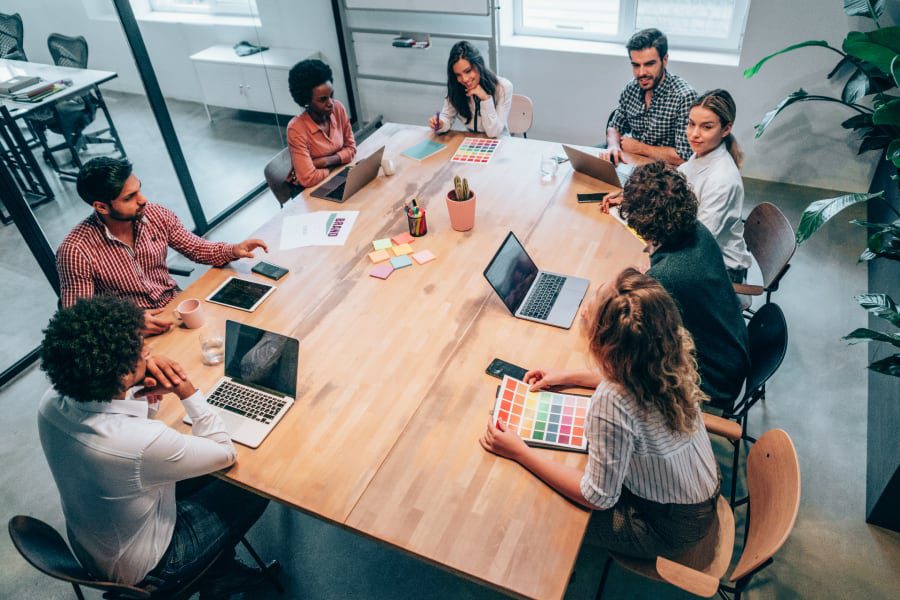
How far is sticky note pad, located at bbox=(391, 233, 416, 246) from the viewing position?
2.84 meters

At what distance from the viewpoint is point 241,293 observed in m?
2.58

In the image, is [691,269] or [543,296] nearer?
[691,269]

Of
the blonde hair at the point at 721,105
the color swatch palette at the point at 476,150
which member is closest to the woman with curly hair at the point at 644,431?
the blonde hair at the point at 721,105

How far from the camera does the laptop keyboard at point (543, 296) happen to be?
2.40 metres

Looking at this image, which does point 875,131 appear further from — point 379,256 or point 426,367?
point 426,367

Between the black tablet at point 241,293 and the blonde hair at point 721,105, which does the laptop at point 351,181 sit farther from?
the blonde hair at point 721,105

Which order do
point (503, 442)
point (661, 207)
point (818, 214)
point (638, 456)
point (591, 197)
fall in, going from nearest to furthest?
1. point (638, 456)
2. point (503, 442)
3. point (661, 207)
4. point (818, 214)
5. point (591, 197)

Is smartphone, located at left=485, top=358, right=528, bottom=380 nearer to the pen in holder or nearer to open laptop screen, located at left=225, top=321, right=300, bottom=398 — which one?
open laptop screen, located at left=225, top=321, right=300, bottom=398

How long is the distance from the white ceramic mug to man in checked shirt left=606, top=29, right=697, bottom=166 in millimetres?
2311

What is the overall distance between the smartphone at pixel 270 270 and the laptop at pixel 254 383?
536mm

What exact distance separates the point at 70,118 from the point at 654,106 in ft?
12.1

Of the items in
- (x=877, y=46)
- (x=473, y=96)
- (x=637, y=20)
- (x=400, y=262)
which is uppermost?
(x=877, y=46)

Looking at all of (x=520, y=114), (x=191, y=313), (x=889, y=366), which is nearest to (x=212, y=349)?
(x=191, y=313)

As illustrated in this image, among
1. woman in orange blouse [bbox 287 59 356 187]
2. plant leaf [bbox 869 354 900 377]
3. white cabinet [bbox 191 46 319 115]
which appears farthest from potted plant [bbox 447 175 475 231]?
white cabinet [bbox 191 46 319 115]
